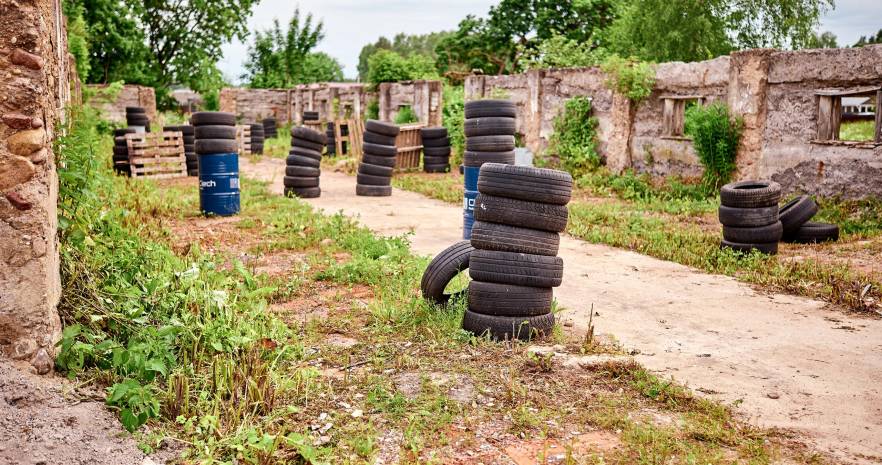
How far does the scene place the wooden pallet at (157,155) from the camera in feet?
52.2

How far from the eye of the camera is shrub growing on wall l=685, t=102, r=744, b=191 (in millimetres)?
12938

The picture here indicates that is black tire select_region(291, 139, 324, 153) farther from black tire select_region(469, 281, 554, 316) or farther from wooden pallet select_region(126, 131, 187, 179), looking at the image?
black tire select_region(469, 281, 554, 316)

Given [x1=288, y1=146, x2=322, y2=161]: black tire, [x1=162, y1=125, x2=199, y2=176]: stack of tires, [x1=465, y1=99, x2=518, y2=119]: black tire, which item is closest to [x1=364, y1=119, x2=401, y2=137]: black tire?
[x1=288, y1=146, x2=322, y2=161]: black tire

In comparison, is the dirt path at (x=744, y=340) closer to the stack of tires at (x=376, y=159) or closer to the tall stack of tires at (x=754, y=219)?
the tall stack of tires at (x=754, y=219)

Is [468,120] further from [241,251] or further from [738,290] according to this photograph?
[738,290]

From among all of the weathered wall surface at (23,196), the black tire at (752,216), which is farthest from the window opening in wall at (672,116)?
the weathered wall surface at (23,196)

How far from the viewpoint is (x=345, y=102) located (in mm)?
28812

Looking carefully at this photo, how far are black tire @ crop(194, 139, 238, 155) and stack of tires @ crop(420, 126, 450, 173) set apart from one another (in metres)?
8.08

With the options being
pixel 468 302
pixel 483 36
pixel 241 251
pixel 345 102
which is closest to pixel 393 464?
pixel 468 302

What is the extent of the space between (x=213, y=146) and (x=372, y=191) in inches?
165

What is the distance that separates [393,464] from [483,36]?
3833 cm

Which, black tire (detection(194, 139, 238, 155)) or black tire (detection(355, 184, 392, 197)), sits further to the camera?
black tire (detection(355, 184, 392, 197))

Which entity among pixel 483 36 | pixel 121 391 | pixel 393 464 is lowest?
pixel 393 464

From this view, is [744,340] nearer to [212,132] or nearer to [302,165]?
[212,132]
